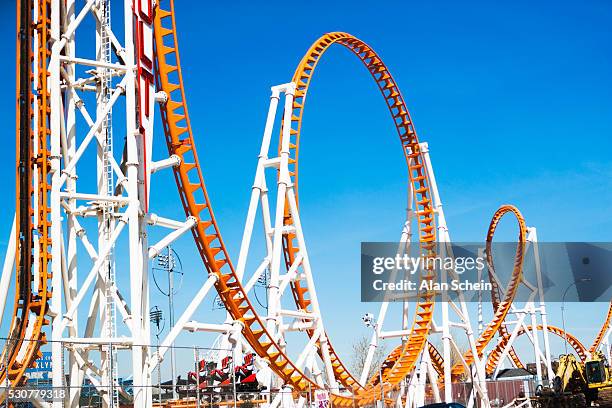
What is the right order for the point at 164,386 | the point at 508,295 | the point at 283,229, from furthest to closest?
the point at 508,295
the point at 283,229
the point at 164,386

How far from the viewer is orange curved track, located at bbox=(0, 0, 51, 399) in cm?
1436

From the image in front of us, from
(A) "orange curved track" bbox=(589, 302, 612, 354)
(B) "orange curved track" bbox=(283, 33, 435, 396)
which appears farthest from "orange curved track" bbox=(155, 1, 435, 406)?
(A) "orange curved track" bbox=(589, 302, 612, 354)

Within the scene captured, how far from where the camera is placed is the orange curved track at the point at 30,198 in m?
14.4

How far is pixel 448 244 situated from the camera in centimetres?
2825

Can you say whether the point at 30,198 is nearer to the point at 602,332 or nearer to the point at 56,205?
the point at 56,205

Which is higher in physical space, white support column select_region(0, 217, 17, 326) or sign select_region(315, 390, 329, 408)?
white support column select_region(0, 217, 17, 326)

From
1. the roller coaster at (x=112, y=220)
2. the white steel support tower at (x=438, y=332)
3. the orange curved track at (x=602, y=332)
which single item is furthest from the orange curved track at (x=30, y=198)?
the orange curved track at (x=602, y=332)

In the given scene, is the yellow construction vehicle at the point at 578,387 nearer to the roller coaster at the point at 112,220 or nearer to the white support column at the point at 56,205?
the roller coaster at the point at 112,220

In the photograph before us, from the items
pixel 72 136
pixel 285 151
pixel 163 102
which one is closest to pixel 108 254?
pixel 72 136

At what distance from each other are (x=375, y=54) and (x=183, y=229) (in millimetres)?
11883

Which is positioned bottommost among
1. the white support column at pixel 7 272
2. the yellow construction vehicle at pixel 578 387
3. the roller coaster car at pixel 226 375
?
the yellow construction vehicle at pixel 578 387

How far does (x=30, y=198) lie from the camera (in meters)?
15.2

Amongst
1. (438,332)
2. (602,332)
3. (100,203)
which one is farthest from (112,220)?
(602,332)

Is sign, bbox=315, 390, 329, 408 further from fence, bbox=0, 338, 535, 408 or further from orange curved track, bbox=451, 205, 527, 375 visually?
orange curved track, bbox=451, 205, 527, 375
